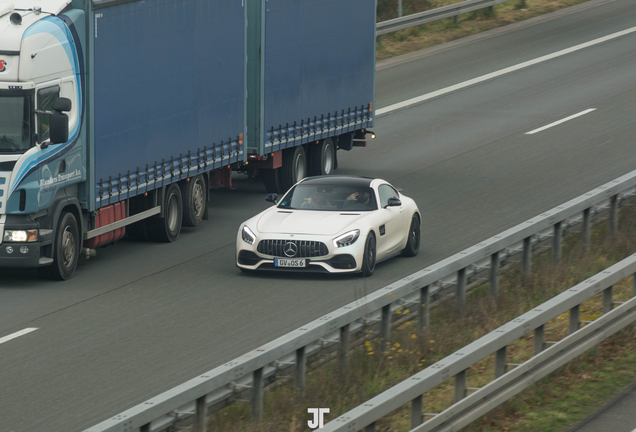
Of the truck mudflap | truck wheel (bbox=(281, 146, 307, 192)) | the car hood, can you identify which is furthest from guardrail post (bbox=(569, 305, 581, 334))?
truck wheel (bbox=(281, 146, 307, 192))

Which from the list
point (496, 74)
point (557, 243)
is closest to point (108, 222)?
point (557, 243)

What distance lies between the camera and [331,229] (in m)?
16.0

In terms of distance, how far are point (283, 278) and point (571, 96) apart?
1834 cm

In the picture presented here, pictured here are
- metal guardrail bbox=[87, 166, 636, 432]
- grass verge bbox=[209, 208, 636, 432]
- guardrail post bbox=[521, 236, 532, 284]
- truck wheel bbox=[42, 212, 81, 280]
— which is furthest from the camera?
truck wheel bbox=[42, 212, 81, 280]

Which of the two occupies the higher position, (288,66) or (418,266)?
(288,66)

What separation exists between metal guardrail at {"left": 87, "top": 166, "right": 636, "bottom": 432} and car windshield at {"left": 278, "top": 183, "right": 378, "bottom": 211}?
2690 mm

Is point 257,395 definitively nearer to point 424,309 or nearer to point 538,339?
point 538,339

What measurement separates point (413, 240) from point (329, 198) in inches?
58.3

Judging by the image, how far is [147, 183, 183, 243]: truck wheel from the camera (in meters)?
18.7

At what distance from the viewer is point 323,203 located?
16922 mm

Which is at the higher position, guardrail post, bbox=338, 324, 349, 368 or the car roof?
guardrail post, bbox=338, 324, 349, 368

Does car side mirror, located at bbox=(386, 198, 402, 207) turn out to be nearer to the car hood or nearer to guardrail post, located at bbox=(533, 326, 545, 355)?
the car hood

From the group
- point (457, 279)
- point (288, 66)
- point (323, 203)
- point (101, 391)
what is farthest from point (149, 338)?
point (288, 66)

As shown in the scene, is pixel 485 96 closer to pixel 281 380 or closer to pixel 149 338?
pixel 149 338
